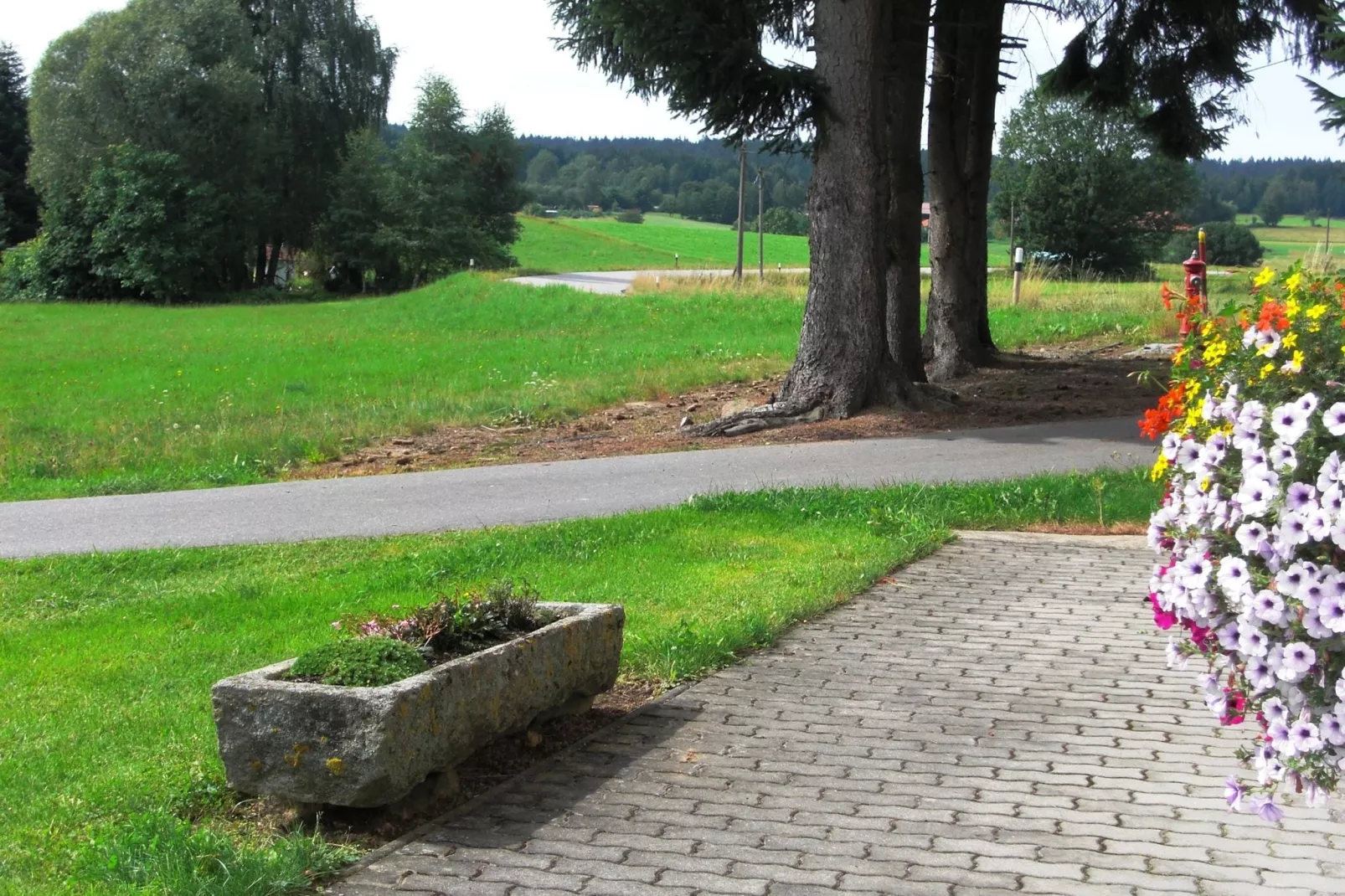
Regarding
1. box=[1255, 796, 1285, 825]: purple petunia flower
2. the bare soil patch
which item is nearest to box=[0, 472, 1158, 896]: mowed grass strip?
box=[1255, 796, 1285, 825]: purple petunia flower

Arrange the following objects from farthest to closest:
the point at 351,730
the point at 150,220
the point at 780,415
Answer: the point at 150,220, the point at 780,415, the point at 351,730

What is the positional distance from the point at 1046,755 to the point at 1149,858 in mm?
934

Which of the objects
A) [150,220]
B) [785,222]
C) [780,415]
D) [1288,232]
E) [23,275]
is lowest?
[780,415]

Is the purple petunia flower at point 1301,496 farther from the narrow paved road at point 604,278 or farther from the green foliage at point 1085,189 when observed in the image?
the green foliage at point 1085,189

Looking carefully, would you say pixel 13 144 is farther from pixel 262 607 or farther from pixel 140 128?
pixel 262 607

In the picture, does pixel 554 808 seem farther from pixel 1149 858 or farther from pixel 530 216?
pixel 530 216

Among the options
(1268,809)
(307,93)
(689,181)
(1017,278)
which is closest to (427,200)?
(307,93)

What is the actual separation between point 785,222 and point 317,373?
85434mm

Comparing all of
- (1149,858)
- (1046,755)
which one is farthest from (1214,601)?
(1046,755)

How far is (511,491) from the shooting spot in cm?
1137

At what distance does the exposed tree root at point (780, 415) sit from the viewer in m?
14.4

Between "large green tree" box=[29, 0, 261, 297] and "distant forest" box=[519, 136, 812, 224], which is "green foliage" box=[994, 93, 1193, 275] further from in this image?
"distant forest" box=[519, 136, 812, 224]

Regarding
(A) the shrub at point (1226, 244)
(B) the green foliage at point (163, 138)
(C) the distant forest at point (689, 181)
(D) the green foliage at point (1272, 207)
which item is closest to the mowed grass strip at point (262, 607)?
(B) the green foliage at point (163, 138)

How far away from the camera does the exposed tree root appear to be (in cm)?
1437
